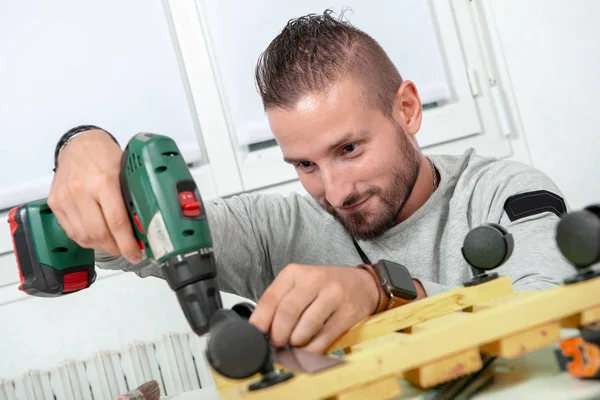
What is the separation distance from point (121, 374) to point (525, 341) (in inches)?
65.1

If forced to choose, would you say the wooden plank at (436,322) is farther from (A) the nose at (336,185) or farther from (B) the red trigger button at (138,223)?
(A) the nose at (336,185)

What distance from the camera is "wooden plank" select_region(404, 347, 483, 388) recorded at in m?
0.61

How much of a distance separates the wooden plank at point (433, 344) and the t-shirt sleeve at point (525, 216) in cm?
32

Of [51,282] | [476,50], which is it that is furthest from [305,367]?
[476,50]

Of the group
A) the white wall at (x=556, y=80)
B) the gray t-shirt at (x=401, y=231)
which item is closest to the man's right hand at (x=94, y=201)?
the gray t-shirt at (x=401, y=231)

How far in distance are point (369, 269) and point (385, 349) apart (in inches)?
14.3

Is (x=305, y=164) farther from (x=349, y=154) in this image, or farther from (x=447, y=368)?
(x=447, y=368)

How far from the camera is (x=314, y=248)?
4.92 ft

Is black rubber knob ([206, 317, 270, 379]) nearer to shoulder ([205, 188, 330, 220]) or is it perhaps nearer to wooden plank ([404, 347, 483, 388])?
wooden plank ([404, 347, 483, 388])

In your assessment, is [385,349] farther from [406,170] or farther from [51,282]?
[406,170]

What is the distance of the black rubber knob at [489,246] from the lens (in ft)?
2.54

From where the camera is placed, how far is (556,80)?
7.80 feet

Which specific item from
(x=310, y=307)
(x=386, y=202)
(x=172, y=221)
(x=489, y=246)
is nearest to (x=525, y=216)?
(x=386, y=202)

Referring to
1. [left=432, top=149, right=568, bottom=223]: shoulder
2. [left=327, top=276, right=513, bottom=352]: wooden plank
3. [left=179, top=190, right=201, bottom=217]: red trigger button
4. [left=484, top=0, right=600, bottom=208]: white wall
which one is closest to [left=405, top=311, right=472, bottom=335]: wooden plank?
[left=327, top=276, right=513, bottom=352]: wooden plank
